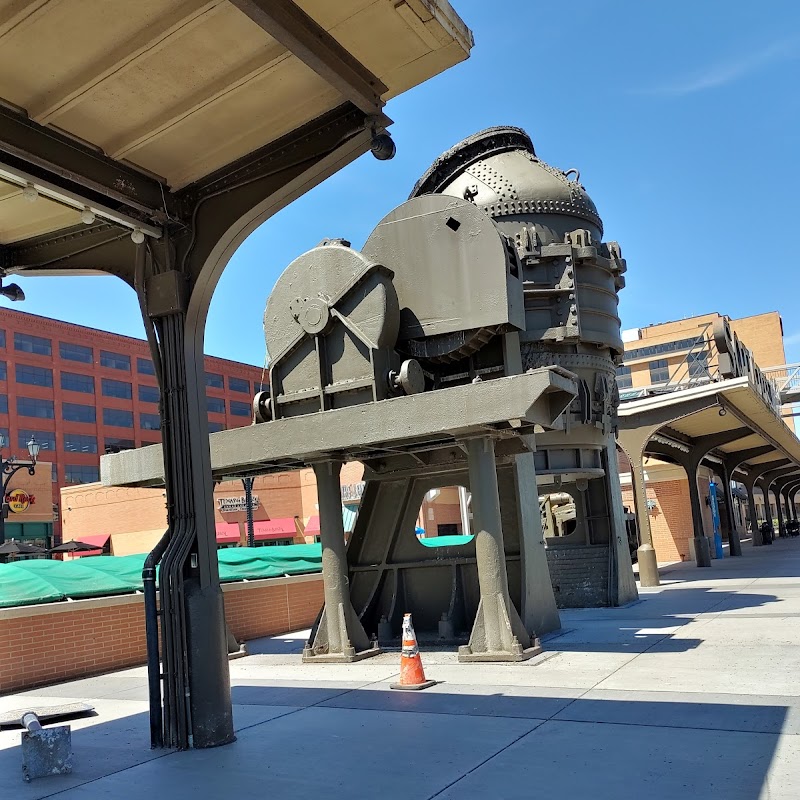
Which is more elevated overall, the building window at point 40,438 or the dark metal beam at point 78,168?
the building window at point 40,438

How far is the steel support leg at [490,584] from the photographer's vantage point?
1198 cm

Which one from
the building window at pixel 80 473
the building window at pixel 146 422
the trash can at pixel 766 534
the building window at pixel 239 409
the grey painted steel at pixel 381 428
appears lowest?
the trash can at pixel 766 534

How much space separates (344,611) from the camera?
→ 13.6m

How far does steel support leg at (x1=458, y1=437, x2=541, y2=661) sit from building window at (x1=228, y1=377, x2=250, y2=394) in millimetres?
80812

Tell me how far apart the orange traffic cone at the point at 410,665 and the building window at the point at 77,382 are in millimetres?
73613

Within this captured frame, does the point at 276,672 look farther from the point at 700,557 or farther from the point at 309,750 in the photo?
the point at 700,557

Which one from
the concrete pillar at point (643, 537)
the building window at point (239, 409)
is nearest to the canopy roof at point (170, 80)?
the concrete pillar at point (643, 537)

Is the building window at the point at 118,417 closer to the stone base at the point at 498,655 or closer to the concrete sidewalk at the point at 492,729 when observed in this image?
the concrete sidewalk at the point at 492,729

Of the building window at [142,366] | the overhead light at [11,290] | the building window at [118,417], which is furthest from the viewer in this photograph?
the building window at [142,366]

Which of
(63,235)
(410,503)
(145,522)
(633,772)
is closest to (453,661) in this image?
(410,503)

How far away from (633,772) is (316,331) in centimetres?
861

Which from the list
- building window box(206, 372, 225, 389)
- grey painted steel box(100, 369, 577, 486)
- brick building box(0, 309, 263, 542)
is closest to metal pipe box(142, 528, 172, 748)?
grey painted steel box(100, 369, 577, 486)

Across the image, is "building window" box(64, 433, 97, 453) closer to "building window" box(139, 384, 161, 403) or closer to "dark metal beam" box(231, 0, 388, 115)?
"building window" box(139, 384, 161, 403)

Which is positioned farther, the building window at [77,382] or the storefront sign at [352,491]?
the building window at [77,382]
